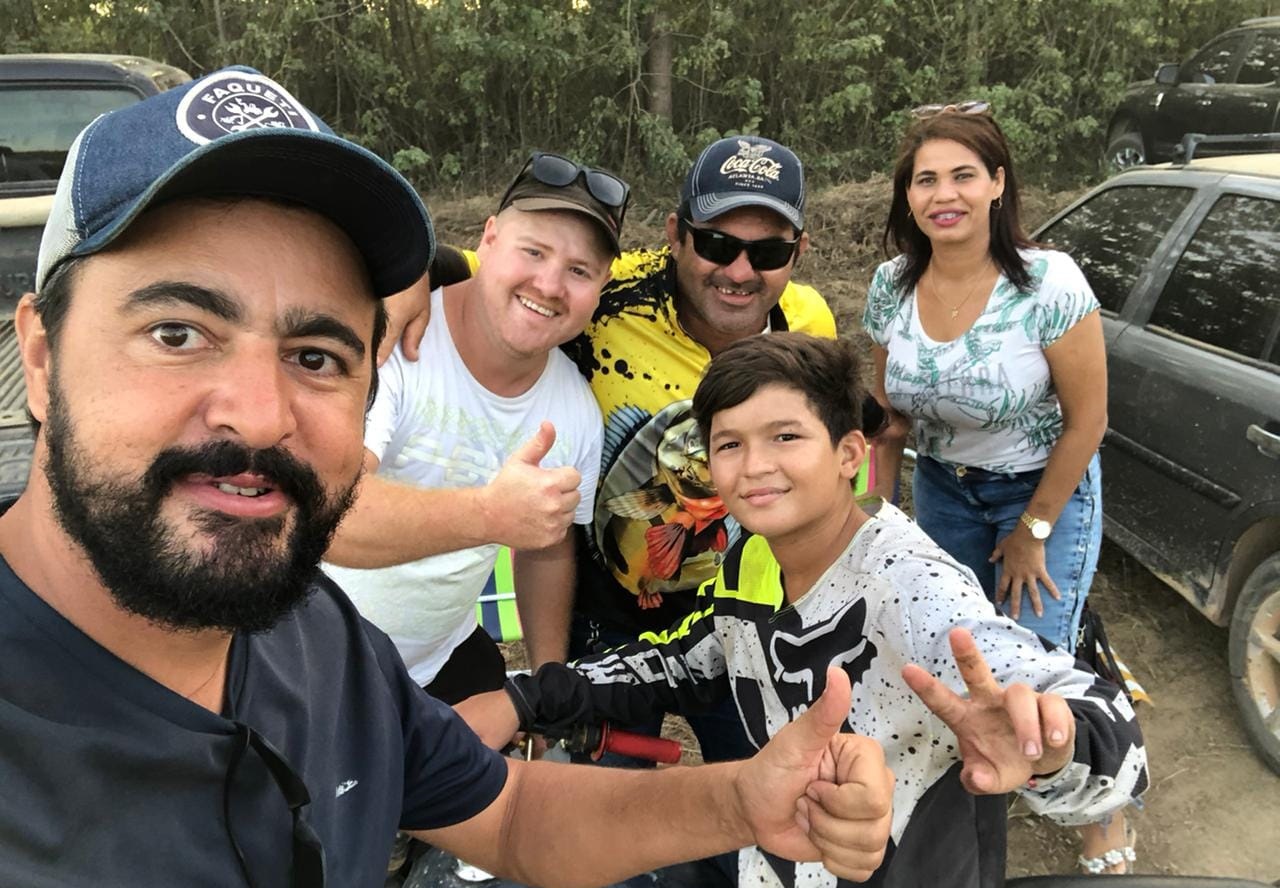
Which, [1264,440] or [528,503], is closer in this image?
[528,503]

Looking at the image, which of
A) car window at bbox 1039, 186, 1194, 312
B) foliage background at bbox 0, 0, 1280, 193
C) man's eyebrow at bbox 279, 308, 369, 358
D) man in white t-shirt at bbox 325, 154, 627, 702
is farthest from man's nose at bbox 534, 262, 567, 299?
foliage background at bbox 0, 0, 1280, 193

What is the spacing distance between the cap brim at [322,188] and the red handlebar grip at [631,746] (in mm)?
1189

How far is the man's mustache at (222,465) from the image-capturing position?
3.16 feet

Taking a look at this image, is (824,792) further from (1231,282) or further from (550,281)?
(1231,282)

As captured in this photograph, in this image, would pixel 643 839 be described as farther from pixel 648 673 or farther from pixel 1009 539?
pixel 1009 539

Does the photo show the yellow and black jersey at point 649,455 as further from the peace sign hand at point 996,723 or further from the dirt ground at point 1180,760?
the dirt ground at point 1180,760

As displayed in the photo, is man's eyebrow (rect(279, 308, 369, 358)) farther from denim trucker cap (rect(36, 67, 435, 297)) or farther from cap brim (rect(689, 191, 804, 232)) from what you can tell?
cap brim (rect(689, 191, 804, 232))

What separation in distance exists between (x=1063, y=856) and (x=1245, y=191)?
253 centimetres

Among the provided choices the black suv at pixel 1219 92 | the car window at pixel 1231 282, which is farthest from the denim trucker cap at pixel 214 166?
the black suv at pixel 1219 92

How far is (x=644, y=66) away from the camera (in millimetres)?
10055

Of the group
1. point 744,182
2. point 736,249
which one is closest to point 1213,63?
point 744,182

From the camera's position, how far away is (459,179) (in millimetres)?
10227

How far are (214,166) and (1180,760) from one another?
3.73 meters

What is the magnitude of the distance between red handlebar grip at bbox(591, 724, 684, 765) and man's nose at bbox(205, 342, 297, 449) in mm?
1211
